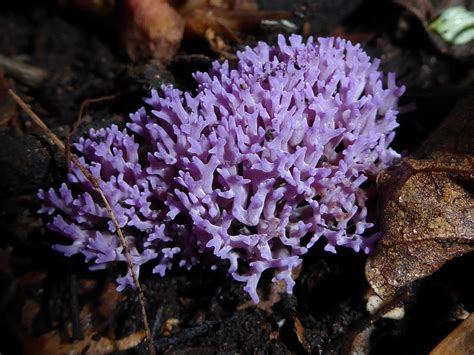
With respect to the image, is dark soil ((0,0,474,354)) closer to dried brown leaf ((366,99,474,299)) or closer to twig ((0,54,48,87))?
twig ((0,54,48,87))

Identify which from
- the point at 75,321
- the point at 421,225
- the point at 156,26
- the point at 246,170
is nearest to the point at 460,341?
the point at 421,225

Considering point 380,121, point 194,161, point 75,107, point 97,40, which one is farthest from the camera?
point 97,40

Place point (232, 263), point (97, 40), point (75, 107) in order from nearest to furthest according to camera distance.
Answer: point (232, 263)
point (75, 107)
point (97, 40)

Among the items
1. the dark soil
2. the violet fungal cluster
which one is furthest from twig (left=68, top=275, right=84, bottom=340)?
the violet fungal cluster

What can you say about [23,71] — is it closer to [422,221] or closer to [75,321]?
[75,321]

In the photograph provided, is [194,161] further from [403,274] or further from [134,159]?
[403,274]

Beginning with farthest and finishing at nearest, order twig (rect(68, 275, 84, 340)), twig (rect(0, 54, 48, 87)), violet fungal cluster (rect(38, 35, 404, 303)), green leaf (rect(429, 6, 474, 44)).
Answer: twig (rect(0, 54, 48, 87))
green leaf (rect(429, 6, 474, 44))
twig (rect(68, 275, 84, 340))
violet fungal cluster (rect(38, 35, 404, 303))

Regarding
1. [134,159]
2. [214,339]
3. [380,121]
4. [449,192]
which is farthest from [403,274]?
[134,159]
